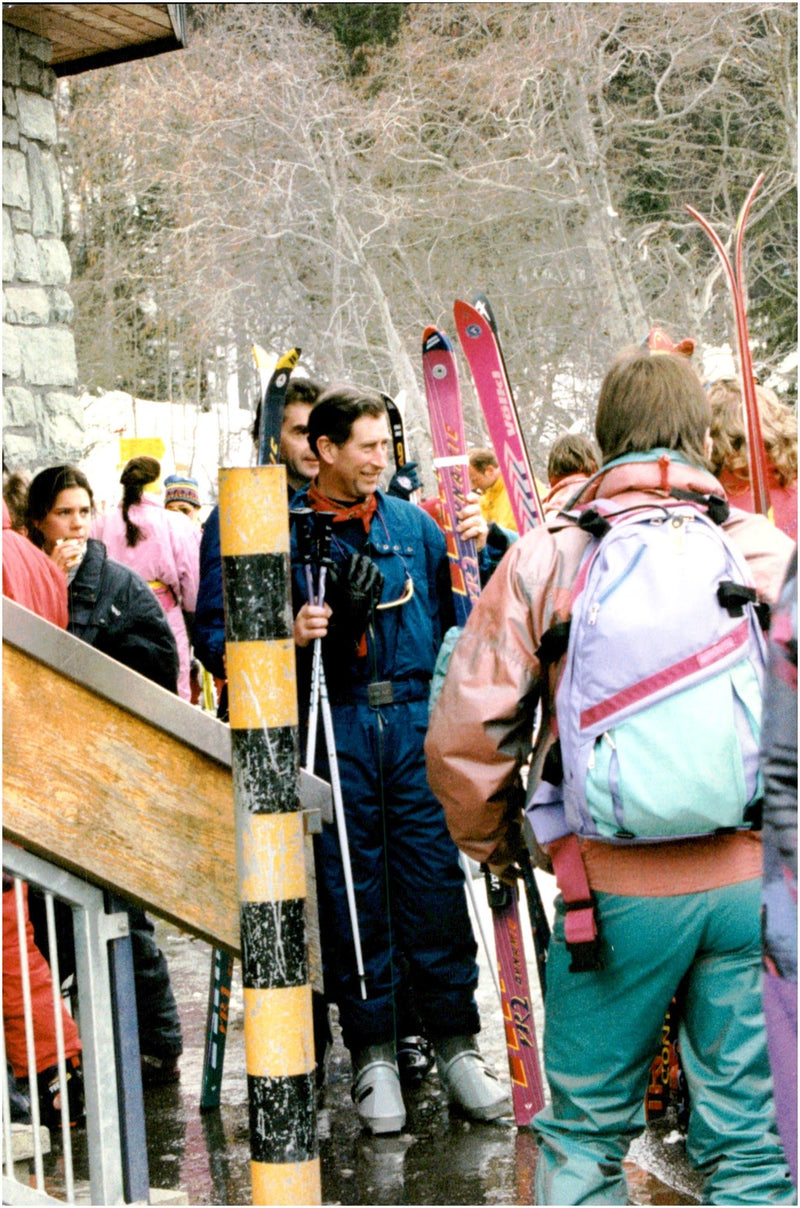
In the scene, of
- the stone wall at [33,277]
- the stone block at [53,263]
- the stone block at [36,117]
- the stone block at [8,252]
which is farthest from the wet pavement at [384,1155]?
the stone block at [36,117]

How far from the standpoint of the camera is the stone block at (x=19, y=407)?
742 centimetres

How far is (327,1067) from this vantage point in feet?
15.8

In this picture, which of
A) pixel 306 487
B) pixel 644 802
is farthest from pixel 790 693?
pixel 306 487

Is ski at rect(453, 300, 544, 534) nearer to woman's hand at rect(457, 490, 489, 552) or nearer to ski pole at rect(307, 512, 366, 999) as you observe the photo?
woman's hand at rect(457, 490, 489, 552)

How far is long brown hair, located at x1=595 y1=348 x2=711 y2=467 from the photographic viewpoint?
2.73 meters

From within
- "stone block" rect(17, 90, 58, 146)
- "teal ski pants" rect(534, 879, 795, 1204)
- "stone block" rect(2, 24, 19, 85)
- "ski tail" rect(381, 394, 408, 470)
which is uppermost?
"stone block" rect(2, 24, 19, 85)

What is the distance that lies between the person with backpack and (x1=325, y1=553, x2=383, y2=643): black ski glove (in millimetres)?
1371

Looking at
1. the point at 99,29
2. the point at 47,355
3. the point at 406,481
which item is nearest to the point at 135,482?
the point at 47,355

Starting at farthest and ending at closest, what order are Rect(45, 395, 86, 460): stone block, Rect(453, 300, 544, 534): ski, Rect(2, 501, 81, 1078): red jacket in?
1. Rect(45, 395, 86, 460): stone block
2. Rect(453, 300, 544, 534): ski
3. Rect(2, 501, 81, 1078): red jacket

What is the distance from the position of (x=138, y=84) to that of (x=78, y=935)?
19.7 metres

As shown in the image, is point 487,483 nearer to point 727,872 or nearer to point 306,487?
point 306,487

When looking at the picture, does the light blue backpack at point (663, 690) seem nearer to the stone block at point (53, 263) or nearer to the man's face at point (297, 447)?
the man's face at point (297, 447)

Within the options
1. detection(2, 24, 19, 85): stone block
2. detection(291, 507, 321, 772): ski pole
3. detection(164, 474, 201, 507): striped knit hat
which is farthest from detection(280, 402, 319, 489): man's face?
detection(164, 474, 201, 507): striped knit hat

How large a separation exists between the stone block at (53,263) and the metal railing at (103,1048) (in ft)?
18.7
